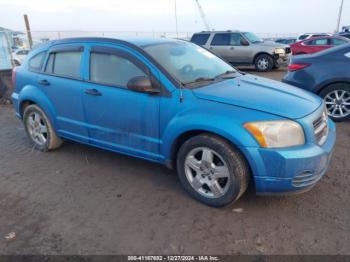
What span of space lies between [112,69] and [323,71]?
3.90 meters

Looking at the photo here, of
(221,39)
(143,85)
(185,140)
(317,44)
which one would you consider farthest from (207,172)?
(317,44)

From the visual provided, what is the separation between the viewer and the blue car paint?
5.63 metres

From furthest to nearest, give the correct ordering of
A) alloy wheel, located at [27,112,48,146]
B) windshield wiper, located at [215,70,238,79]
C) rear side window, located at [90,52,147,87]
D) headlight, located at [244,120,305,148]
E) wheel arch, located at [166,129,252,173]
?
alloy wheel, located at [27,112,48,146] < windshield wiper, located at [215,70,238,79] < rear side window, located at [90,52,147,87] < wheel arch, located at [166,129,252,173] < headlight, located at [244,120,305,148]

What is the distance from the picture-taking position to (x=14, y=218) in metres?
3.24

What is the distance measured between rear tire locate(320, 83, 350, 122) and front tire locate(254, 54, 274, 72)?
8419mm

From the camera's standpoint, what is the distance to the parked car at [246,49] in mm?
13820

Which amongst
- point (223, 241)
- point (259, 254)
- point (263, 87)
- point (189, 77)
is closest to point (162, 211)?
point (223, 241)

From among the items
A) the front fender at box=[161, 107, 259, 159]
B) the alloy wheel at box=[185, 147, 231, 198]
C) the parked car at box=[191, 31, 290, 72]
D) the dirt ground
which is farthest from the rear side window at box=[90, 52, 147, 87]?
the parked car at box=[191, 31, 290, 72]

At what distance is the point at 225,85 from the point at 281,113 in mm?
811

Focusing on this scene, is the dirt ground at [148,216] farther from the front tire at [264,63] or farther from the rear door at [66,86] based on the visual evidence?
the front tire at [264,63]

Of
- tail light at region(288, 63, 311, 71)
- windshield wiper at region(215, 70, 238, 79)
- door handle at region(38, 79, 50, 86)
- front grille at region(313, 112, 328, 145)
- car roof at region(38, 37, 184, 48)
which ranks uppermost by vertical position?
car roof at region(38, 37, 184, 48)

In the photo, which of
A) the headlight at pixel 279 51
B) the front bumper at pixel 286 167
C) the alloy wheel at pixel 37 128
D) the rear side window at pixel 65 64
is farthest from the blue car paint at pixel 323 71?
the headlight at pixel 279 51

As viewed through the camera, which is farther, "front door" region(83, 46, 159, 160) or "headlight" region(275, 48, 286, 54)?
"headlight" region(275, 48, 286, 54)

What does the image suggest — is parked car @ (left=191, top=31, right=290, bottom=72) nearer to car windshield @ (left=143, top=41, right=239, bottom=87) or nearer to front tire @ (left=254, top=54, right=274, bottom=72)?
front tire @ (left=254, top=54, right=274, bottom=72)
